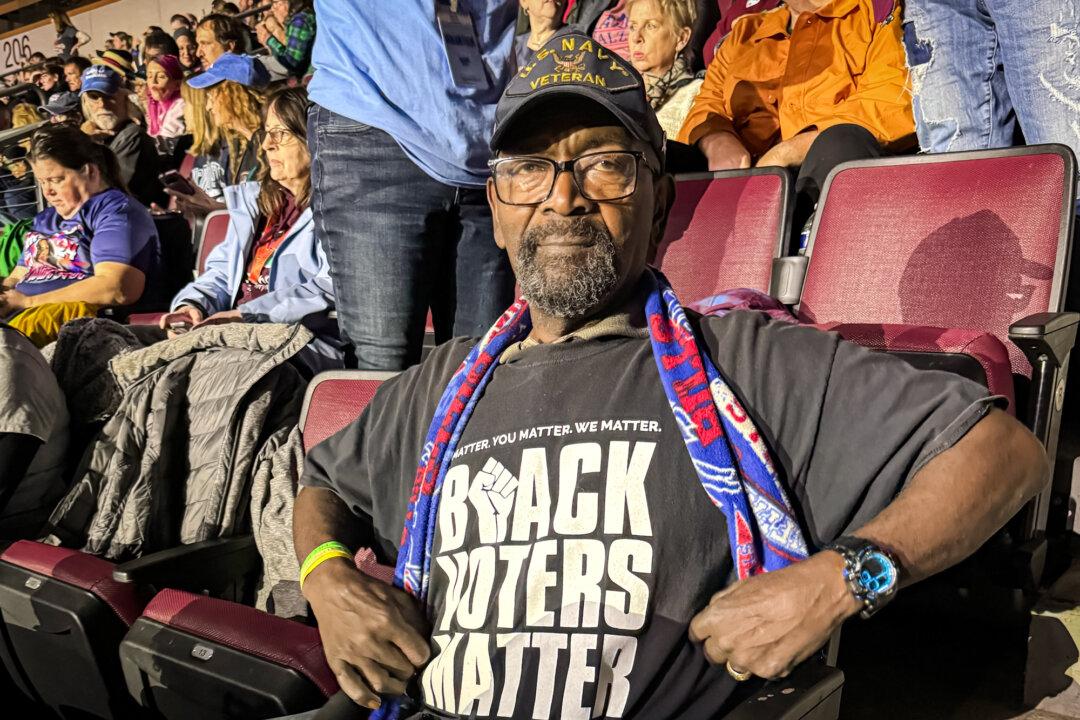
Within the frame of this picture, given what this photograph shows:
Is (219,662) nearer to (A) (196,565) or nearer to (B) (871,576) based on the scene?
(A) (196,565)

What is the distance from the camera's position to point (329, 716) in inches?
50.3

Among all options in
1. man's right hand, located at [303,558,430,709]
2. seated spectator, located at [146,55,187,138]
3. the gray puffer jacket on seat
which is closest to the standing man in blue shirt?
the gray puffer jacket on seat

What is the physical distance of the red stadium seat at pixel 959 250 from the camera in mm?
1965

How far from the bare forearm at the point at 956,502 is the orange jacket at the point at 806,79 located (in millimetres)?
2033

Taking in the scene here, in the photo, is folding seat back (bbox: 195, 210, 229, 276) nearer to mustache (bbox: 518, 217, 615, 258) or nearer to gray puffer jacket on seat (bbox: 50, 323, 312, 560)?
gray puffer jacket on seat (bbox: 50, 323, 312, 560)

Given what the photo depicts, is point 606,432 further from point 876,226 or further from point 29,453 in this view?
point 29,453

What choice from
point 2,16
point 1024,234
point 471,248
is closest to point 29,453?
point 471,248

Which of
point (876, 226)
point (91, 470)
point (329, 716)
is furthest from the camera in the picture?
point (91, 470)

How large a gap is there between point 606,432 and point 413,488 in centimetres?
35

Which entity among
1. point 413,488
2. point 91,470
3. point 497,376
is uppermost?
point 497,376

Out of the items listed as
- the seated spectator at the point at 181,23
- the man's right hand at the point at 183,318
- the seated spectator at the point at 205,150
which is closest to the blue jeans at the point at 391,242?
the man's right hand at the point at 183,318

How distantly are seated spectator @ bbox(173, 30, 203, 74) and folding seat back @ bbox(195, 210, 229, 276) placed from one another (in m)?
5.01

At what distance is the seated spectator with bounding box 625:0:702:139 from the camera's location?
12.6 feet

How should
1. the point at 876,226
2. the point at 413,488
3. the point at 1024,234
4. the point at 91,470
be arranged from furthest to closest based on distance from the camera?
the point at 91,470
the point at 876,226
the point at 1024,234
the point at 413,488
